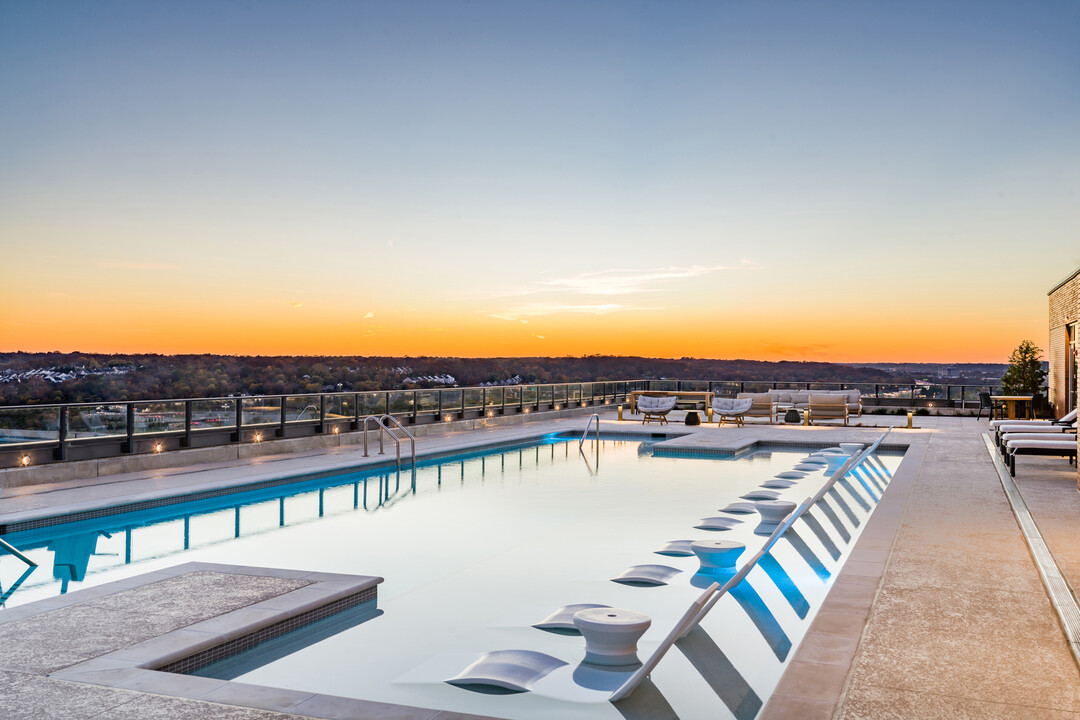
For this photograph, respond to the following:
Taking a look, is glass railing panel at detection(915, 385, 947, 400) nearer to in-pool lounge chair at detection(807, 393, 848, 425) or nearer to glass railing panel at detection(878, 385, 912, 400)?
glass railing panel at detection(878, 385, 912, 400)

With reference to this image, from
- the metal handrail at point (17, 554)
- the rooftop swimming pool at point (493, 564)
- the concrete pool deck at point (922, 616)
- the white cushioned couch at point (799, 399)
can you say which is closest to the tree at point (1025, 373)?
the white cushioned couch at point (799, 399)

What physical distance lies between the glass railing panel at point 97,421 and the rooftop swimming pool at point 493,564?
2.21m

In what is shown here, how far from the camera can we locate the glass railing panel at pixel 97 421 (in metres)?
8.49

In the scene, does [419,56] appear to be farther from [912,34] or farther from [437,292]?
[437,292]

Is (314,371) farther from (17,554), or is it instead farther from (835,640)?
(835,640)

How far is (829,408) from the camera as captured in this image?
1664 cm

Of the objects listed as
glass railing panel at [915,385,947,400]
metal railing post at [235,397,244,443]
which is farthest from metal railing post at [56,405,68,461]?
glass railing panel at [915,385,947,400]

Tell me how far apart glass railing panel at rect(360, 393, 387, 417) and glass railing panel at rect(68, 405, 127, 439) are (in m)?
3.99

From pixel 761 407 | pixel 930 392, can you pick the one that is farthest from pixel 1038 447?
pixel 930 392

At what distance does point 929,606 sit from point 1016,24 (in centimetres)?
1101

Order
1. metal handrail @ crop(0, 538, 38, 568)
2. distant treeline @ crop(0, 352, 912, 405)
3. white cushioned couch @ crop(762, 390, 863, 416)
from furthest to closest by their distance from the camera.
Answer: white cushioned couch @ crop(762, 390, 863, 416), distant treeline @ crop(0, 352, 912, 405), metal handrail @ crop(0, 538, 38, 568)

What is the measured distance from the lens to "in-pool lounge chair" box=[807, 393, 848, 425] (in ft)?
54.3

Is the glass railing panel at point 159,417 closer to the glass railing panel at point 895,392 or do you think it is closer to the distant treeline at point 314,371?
the distant treeline at point 314,371

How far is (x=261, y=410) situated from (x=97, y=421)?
7.52ft
